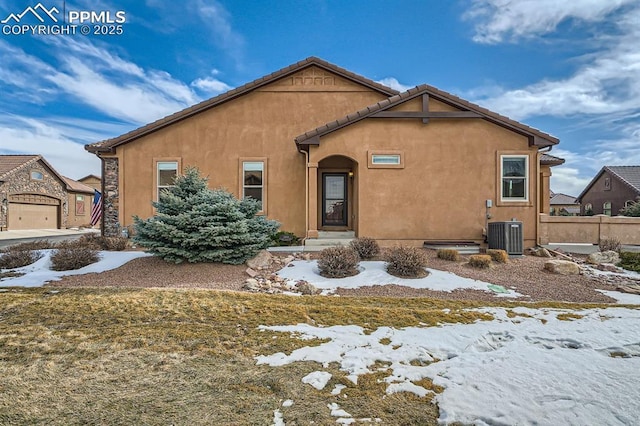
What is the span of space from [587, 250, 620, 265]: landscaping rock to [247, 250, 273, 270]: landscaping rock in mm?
8744

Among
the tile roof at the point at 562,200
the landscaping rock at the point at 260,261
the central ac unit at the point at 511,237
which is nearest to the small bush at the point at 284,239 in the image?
the landscaping rock at the point at 260,261

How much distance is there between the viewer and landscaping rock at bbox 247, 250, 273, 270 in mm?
7742

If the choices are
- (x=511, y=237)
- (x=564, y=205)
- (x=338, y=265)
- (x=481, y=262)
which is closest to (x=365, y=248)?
(x=338, y=265)

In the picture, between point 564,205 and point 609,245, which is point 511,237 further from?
point 564,205

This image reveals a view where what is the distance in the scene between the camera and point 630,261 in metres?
8.59

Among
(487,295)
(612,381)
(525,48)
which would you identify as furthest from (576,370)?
(525,48)

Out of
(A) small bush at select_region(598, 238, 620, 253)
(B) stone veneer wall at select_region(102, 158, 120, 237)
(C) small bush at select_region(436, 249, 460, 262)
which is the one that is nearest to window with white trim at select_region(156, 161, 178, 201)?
(B) stone veneer wall at select_region(102, 158, 120, 237)

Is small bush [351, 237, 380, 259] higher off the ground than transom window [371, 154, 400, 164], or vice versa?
A: transom window [371, 154, 400, 164]

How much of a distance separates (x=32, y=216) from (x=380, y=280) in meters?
31.3

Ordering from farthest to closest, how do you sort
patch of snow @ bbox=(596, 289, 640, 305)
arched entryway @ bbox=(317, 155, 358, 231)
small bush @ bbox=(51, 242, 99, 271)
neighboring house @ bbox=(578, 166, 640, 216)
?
neighboring house @ bbox=(578, 166, 640, 216) < arched entryway @ bbox=(317, 155, 358, 231) < small bush @ bbox=(51, 242, 99, 271) < patch of snow @ bbox=(596, 289, 640, 305)

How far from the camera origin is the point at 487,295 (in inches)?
238

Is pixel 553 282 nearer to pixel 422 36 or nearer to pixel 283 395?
pixel 283 395

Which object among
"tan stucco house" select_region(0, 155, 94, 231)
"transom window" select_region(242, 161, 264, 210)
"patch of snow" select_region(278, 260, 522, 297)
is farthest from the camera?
"tan stucco house" select_region(0, 155, 94, 231)

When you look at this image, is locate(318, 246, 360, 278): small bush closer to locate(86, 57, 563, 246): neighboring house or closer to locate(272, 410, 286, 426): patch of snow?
locate(86, 57, 563, 246): neighboring house
